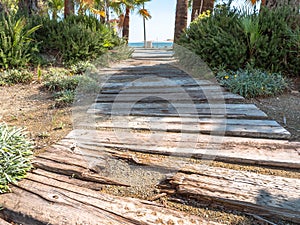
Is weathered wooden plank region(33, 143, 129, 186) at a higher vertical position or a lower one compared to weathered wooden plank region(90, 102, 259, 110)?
lower

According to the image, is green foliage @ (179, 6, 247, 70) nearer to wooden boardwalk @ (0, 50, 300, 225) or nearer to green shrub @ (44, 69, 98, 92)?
wooden boardwalk @ (0, 50, 300, 225)

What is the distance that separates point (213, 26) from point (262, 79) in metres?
1.44

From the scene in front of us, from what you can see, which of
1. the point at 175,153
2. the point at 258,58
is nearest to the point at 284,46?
the point at 258,58

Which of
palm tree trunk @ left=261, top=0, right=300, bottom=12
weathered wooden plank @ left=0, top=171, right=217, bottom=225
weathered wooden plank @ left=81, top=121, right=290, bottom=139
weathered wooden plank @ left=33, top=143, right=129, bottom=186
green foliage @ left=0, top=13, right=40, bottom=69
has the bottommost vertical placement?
weathered wooden plank @ left=0, top=171, right=217, bottom=225

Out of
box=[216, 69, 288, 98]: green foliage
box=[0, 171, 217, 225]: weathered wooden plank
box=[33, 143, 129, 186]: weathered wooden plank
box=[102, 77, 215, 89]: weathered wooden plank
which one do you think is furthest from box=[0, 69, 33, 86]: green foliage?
box=[216, 69, 288, 98]: green foliage

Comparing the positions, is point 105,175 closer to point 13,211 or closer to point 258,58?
point 13,211

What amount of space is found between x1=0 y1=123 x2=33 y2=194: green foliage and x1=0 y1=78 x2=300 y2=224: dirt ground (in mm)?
144

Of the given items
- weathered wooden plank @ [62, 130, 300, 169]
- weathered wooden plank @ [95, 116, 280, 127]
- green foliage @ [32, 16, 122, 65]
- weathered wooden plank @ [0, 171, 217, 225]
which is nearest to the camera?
weathered wooden plank @ [0, 171, 217, 225]

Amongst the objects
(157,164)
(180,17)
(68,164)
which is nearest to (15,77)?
(68,164)

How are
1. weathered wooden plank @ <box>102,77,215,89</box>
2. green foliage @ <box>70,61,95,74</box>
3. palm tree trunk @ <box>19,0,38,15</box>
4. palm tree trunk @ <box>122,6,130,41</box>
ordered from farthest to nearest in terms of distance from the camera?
palm tree trunk @ <box>122,6,130,41</box>, palm tree trunk @ <box>19,0,38,15</box>, green foliage @ <box>70,61,95,74</box>, weathered wooden plank @ <box>102,77,215,89</box>

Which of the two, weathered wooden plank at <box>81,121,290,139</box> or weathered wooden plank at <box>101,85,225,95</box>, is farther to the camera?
weathered wooden plank at <box>101,85,225,95</box>

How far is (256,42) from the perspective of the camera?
3416mm

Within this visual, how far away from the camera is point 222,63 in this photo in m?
3.62

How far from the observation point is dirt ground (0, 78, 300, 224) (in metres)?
1.23
